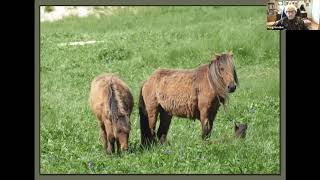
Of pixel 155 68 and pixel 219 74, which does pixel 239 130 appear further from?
pixel 155 68

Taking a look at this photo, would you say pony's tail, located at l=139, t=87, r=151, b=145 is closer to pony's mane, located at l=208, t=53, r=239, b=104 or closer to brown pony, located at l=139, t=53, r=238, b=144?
brown pony, located at l=139, t=53, r=238, b=144

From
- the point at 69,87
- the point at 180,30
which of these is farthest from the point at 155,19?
the point at 69,87

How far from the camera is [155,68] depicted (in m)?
13.5

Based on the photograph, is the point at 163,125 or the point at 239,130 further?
the point at 163,125

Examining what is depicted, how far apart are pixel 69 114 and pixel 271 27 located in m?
2.76

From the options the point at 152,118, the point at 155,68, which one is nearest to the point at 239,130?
the point at 152,118

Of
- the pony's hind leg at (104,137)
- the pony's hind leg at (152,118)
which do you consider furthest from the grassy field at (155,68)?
the pony's hind leg at (152,118)

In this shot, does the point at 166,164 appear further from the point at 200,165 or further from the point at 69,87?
the point at 69,87

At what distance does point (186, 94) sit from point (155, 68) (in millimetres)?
509

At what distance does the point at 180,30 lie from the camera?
13.5 meters
